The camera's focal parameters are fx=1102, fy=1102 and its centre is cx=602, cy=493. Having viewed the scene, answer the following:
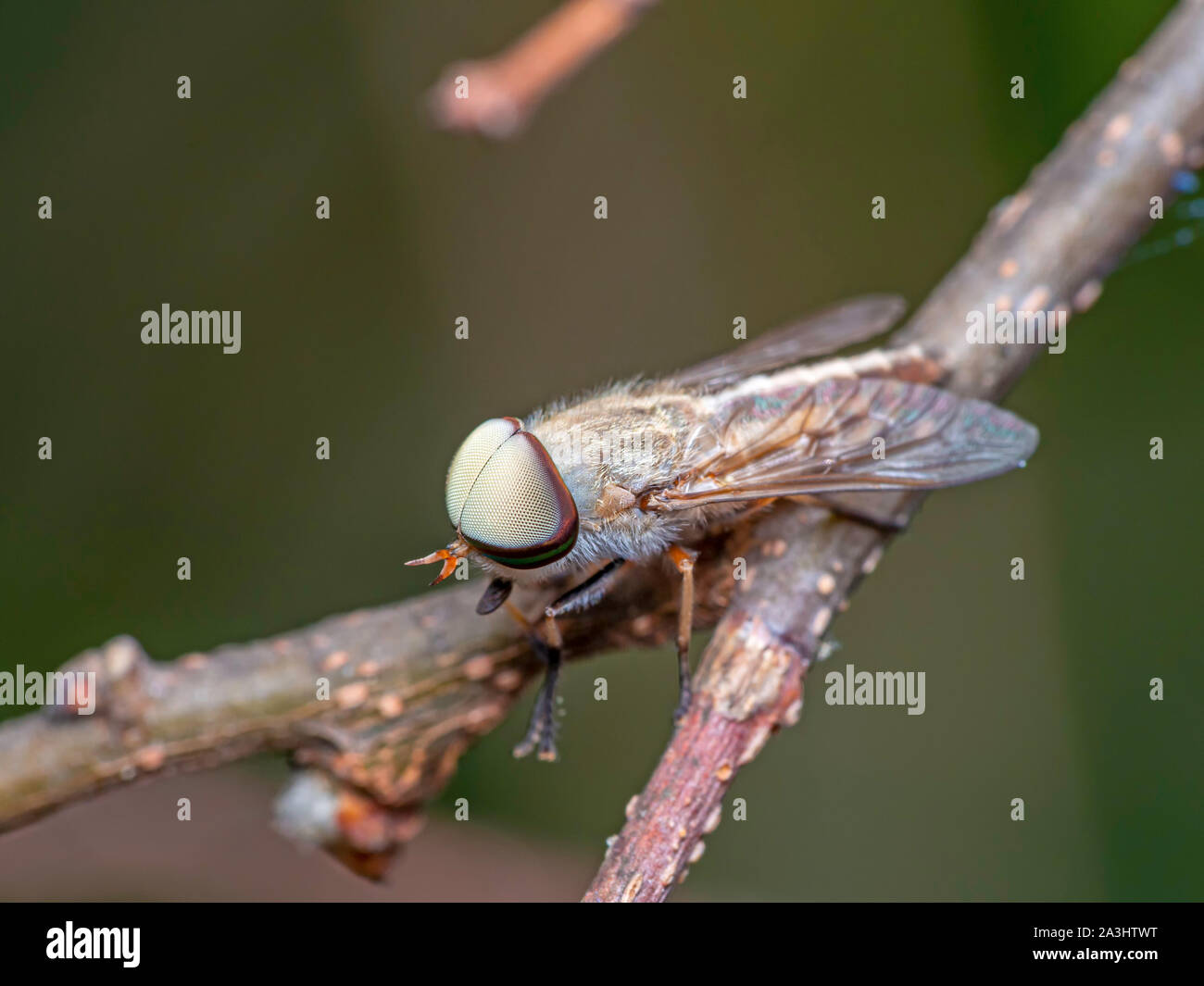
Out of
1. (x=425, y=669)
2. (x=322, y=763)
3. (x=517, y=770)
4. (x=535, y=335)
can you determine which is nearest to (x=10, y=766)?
(x=322, y=763)

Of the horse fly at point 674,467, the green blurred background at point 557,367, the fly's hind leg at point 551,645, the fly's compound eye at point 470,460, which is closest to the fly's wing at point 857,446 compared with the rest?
the horse fly at point 674,467

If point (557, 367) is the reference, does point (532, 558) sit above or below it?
below

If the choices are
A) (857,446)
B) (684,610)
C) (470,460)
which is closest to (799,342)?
(857,446)

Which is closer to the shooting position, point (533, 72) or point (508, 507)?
point (508, 507)

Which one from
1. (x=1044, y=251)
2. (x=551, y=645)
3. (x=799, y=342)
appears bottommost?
(x=551, y=645)

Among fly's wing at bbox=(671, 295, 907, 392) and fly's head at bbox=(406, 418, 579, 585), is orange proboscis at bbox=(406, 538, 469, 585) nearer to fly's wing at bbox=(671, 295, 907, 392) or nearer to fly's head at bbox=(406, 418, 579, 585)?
fly's head at bbox=(406, 418, 579, 585)

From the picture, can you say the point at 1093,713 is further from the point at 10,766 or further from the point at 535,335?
the point at 10,766

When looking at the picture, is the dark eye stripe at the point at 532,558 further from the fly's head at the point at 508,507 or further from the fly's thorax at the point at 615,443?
the fly's thorax at the point at 615,443

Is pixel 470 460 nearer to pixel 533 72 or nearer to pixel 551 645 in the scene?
pixel 551 645
